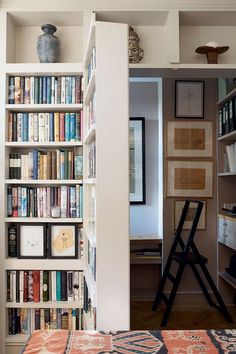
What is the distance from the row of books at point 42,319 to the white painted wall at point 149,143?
67.0 inches

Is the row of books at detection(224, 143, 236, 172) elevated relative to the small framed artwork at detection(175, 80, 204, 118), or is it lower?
lower

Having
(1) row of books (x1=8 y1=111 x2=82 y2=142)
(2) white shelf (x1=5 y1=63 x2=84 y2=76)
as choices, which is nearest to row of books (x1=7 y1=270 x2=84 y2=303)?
(1) row of books (x1=8 y1=111 x2=82 y2=142)

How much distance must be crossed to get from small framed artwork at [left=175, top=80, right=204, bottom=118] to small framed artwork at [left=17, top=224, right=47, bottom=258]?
77.5 inches

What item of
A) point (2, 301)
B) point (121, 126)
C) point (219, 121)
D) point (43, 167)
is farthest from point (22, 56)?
point (219, 121)

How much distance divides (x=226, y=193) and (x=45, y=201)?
6.74ft

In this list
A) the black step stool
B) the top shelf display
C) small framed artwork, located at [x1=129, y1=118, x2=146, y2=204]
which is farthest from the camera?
small framed artwork, located at [x1=129, y1=118, x2=146, y2=204]

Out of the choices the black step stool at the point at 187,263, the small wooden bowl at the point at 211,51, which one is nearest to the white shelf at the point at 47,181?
the small wooden bowl at the point at 211,51

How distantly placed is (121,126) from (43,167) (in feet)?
3.27

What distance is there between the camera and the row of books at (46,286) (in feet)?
8.03

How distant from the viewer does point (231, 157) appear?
3518 millimetres

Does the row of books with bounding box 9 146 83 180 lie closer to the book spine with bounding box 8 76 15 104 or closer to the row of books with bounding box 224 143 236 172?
the book spine with bounding box 8 76 15 104

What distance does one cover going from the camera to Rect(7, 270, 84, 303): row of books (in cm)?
245

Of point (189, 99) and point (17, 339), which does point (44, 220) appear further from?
point (189, 99)

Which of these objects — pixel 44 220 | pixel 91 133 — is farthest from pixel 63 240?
pixel 91 133
